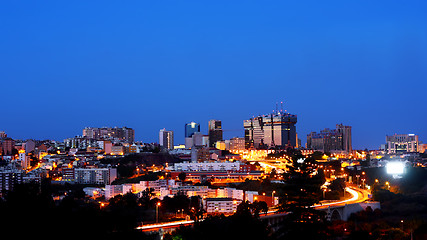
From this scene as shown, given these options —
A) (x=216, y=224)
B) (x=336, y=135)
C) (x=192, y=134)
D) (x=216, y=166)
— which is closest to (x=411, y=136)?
(x=336, y=135)

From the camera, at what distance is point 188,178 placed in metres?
31.6

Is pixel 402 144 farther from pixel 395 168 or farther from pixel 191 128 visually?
pixel 191 128

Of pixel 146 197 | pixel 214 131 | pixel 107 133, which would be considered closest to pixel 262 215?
pixel 146 197

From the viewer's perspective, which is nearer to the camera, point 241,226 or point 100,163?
point 241,226

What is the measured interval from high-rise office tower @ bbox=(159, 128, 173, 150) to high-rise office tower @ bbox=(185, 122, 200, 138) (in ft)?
29.4

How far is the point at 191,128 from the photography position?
75.1 meters

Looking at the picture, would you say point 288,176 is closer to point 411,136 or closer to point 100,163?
point 100,163

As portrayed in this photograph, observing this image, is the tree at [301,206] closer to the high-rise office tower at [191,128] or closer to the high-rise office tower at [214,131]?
the high-rise office tower at [214,131]

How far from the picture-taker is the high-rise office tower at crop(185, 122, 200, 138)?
74.8 metres

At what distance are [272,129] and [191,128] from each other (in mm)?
13623

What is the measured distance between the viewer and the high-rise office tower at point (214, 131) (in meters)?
66.9

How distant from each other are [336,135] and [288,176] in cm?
4975

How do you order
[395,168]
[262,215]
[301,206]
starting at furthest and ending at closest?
[395,168] → [262,215] → [301,206]

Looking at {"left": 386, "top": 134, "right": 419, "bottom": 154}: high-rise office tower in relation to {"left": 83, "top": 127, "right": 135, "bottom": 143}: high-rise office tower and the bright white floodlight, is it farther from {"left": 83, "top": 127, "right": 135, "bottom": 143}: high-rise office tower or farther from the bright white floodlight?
{"left": 83, "top": 127, "right": 135, "bottom": 143}: high-rise office tower
